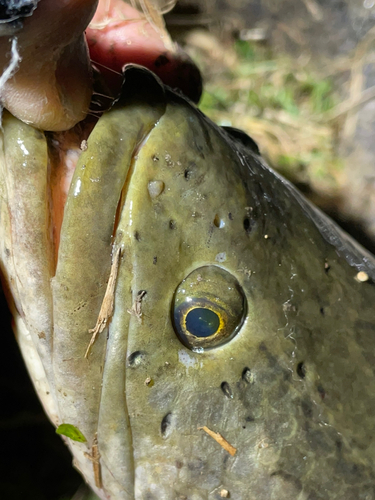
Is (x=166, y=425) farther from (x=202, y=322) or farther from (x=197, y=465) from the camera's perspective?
(x=202, y=322)

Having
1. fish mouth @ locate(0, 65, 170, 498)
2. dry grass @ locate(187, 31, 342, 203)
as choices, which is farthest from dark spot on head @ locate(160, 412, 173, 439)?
dry grass @ locate(187, 31, 342, 203)

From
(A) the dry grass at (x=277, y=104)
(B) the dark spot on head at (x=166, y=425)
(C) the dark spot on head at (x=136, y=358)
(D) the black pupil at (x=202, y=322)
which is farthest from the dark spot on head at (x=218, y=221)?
(A) the dry grass at (x=277, y=104)

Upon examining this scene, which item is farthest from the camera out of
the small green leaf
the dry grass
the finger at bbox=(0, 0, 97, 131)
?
the dry grass

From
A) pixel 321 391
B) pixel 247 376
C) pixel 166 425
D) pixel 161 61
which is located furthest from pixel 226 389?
pixel 161 61

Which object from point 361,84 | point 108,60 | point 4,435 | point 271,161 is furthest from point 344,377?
point 361,84

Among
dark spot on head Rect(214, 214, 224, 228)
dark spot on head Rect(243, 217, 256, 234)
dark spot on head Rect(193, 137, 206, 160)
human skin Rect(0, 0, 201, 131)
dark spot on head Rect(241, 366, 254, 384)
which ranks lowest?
dark spot on head Rect(241, 366, 254, 384)

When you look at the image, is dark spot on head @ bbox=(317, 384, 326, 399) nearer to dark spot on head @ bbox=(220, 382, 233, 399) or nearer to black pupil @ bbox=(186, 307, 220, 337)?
dark spot on head @ bbox=(220, 382, 233, 399)

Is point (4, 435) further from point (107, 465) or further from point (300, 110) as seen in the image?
point (300, 110)
